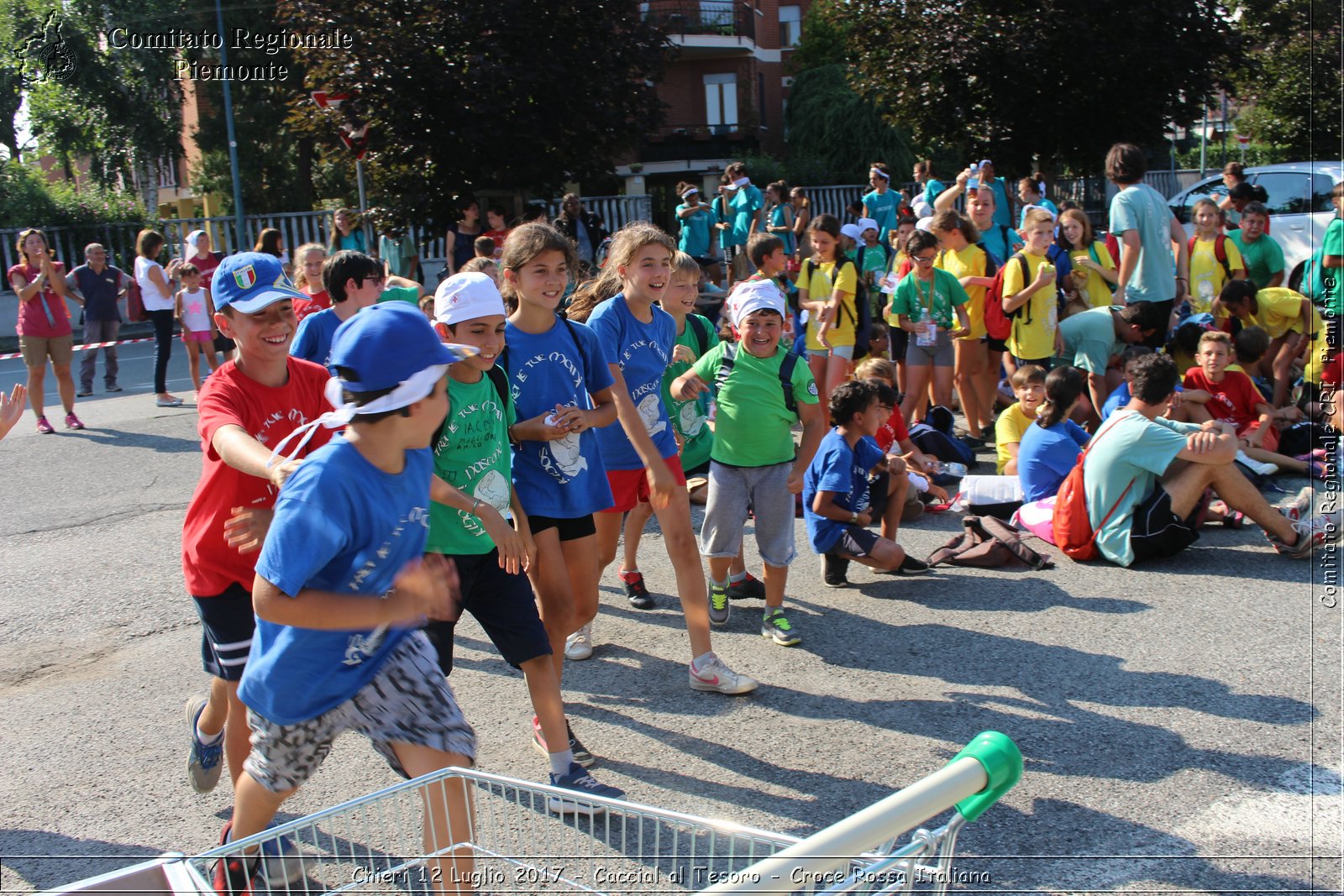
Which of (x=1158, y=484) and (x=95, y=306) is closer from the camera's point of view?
(x=1158, y=484)

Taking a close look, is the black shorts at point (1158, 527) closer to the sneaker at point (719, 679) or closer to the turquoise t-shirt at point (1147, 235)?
the sneaker at point (719, 679)

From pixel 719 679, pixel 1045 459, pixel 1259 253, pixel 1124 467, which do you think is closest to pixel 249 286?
pixel 719 679

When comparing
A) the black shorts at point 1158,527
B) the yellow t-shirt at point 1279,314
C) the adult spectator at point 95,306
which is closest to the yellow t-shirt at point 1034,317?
the yellow t-shirt at point 1279,314

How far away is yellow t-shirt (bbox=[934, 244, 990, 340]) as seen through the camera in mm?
9281

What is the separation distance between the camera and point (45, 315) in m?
11.3

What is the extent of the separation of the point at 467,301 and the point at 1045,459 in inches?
175

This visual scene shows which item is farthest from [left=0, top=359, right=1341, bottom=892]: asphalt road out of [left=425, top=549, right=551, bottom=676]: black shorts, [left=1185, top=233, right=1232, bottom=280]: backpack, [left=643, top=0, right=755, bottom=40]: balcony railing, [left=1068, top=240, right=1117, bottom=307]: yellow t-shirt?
[left=643, top=0, right=755, bottom=40]: balcony railing

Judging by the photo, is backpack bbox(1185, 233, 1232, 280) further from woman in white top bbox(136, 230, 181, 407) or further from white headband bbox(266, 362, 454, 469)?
woman in white top bbox(136, 230, 181, 407)

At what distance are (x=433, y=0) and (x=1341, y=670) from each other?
46.7ft


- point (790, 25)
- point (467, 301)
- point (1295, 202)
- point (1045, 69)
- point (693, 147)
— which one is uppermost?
point (790, 25)

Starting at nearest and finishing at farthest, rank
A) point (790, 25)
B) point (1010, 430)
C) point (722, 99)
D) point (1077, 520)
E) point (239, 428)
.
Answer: point (239, 428)
point (1077, 520)
point (1010, 430)
point (722, 99)
point (790, 25)

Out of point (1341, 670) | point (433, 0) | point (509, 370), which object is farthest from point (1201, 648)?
point (433, 0)

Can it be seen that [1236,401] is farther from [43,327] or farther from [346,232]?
[43,327]

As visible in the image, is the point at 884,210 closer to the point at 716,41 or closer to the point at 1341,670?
the point at 1341,670
